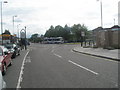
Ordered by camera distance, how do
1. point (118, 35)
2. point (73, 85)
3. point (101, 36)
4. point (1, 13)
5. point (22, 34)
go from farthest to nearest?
point (22, 34) < point (1, 13) < point (101, 36) < point (118, 35) < point (73, 85)

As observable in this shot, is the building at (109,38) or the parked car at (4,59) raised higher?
the building at (109,38)

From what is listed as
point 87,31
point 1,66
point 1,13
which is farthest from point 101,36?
point 87,31

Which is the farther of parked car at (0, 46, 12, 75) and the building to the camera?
the building

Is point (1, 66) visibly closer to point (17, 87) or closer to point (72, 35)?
point (17, 87)

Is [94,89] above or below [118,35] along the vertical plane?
below

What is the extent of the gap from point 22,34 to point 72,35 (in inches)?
2812

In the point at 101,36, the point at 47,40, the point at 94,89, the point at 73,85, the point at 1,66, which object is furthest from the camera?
the point at 47,40

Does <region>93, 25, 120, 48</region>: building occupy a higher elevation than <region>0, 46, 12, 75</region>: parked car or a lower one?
higher

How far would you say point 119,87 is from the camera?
6867 millimetres

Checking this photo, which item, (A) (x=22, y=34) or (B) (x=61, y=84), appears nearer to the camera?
(B) (x=61, y=84)

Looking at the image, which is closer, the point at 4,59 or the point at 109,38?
the point at 4,59

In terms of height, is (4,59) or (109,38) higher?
(109,38)

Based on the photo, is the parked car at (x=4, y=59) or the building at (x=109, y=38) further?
the building at (x=109, y=38)

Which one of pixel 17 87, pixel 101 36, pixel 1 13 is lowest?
pixel 17 87
